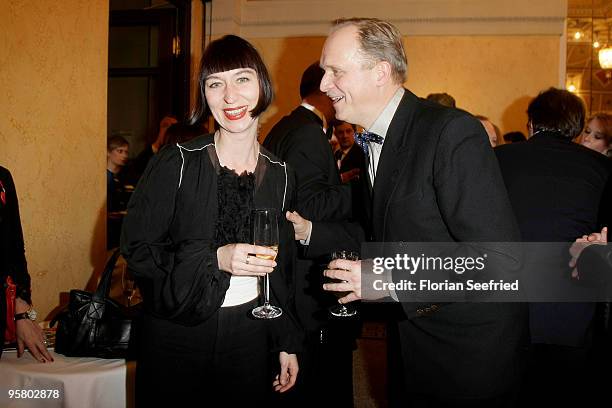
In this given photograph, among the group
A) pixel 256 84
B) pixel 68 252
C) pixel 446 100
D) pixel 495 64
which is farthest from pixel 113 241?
pixel 495 64

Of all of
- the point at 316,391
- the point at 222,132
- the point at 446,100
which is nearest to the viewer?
the point at 222,132

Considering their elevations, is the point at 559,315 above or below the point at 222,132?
below

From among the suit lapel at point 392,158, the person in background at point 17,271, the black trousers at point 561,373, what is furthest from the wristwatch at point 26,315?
the black trousers at point 561,373

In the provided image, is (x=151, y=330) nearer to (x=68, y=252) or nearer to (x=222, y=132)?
(x=222, y=132)

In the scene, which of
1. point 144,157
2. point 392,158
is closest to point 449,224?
point 392,158

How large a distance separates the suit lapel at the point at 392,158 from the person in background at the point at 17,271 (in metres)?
1.37

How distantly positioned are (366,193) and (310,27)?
5605mm

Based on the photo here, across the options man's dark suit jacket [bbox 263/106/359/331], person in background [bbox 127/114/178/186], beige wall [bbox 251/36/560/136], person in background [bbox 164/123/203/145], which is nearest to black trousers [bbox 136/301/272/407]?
man's dark suit jacket [bbox 263/106/359/331]

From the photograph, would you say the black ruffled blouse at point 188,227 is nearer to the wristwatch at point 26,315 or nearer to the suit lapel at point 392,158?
the suit lapel at point 392,158

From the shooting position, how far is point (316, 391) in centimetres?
316

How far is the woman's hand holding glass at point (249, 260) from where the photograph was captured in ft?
5.04

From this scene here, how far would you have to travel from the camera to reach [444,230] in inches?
62.4

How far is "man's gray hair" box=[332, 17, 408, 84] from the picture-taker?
176cm

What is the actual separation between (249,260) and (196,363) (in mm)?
397
